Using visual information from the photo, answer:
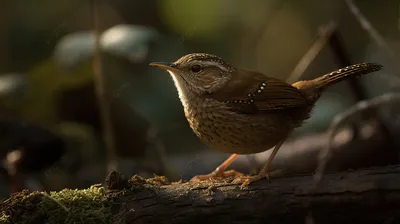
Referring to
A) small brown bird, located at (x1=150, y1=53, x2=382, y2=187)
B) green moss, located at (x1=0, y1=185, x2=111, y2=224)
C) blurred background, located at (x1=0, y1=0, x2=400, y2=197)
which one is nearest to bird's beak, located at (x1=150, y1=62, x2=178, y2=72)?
small brown bird, located at (x1=150, y1=53, x2=382, y2=187)

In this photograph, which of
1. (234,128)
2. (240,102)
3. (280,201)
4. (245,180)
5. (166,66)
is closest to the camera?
(280,201)

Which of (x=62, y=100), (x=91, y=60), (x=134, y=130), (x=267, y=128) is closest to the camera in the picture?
(x=267, y=128)

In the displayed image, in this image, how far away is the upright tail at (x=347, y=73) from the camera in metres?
4.09

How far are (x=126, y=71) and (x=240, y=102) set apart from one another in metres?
3.17

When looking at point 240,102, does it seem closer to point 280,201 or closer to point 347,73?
point 347,73

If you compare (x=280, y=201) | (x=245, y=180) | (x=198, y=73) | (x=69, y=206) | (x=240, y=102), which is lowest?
(x=280, y=201)

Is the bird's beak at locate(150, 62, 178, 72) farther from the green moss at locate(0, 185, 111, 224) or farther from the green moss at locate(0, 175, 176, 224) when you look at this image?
the green moss at locate(0, 185, 111, 224)

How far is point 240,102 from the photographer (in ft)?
13.1

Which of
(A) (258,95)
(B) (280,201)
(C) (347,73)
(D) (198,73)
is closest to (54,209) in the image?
(B) (280,201)

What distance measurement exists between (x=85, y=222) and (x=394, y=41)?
6414 mm

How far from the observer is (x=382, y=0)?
823 cm

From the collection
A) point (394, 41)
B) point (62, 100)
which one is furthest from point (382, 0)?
point (62, 100)

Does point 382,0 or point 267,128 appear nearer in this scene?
point 267,128

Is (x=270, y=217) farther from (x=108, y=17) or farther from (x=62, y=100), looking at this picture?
(x=108, y=17)
